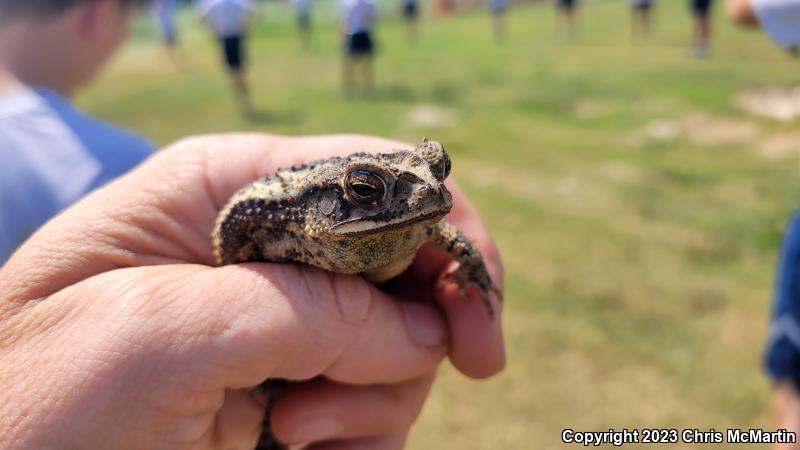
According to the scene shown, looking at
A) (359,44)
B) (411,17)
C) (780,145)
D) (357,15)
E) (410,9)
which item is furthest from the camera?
(411,17)

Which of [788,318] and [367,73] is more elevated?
[367,73]

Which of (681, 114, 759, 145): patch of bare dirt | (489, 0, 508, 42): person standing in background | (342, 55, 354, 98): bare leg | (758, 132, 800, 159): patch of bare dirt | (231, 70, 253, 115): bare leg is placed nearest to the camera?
(758, 132, 800, 159): patch of bare dirt

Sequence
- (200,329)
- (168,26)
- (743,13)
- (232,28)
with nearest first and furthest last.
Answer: (200,329)
(743,13)
(232,28)
(168,26)

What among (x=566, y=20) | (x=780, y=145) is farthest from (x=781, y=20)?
(x=566, y=20)

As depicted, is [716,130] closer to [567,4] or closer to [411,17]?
[567,4]

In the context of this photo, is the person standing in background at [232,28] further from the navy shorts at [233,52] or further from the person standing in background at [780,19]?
the person standing in background at [780,19]

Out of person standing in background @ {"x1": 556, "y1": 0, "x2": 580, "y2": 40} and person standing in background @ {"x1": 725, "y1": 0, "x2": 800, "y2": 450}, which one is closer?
person standing in background @ {"x1": 725, "y1": 0, "x2": 800, "y2": 450}

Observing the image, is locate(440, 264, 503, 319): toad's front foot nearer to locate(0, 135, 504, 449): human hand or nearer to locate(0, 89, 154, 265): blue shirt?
locate(0, 135, 504, 449): human hand

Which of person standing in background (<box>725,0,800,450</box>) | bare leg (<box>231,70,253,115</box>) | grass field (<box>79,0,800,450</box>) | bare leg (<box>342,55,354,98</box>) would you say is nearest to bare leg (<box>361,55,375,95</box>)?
bare leg (<box>342,55,354,98</box>)
